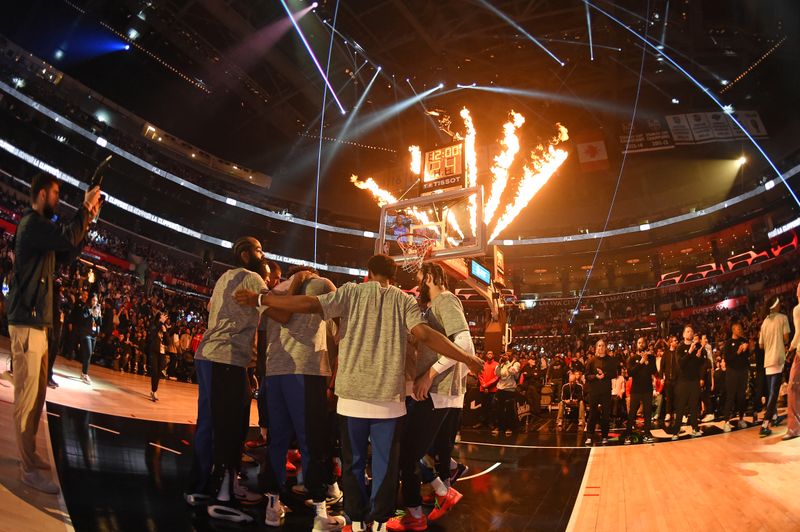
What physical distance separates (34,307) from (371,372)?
2.05 m

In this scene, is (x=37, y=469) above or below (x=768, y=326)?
below

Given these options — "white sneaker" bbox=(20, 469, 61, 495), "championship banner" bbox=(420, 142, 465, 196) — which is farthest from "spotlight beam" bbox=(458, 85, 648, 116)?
"white sneaker" bbox=(20, 469, 61, 495)

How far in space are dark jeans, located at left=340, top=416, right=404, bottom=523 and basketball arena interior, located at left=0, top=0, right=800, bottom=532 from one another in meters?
0.02

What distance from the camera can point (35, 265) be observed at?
2.81 meters

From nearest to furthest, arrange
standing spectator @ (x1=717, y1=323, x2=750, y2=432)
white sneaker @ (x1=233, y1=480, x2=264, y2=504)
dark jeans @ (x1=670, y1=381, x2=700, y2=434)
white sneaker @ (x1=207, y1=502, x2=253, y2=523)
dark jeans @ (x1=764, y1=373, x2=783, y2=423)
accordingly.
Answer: white sneaker @ (x1=207, y1=502, x2=253, y2=523), white sneaker @ (x1=233, y1=480, x2=264, y2=504), dark jeans @ (x1=764, y1=373, x2=783, y2=423), standing spectator @ (x1=717, y1=323, x2=750, y2=432), dark jeans @ (x1=670, y1=381, x2=700, y2=434)

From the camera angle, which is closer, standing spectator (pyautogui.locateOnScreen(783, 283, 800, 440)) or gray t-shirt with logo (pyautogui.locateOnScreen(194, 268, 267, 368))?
gray t-shirt with logo (pyautogui.locateOnScreen(194, 268, 267, 368))

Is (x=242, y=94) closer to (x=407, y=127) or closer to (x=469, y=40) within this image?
(x=407, y=127)

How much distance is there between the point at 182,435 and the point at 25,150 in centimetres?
2762

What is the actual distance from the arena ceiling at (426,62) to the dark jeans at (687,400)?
9.94 meters

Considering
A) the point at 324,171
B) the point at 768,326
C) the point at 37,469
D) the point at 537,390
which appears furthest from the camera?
the point at 324,171

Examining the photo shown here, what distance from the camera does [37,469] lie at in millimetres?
2689

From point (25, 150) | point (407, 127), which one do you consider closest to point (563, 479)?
point (407, 127)

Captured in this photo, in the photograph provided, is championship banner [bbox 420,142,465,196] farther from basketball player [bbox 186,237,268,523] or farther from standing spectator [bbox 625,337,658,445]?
basketball player [bbox 186,237,268,523]

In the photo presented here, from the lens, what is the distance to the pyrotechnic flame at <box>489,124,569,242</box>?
14688mm
